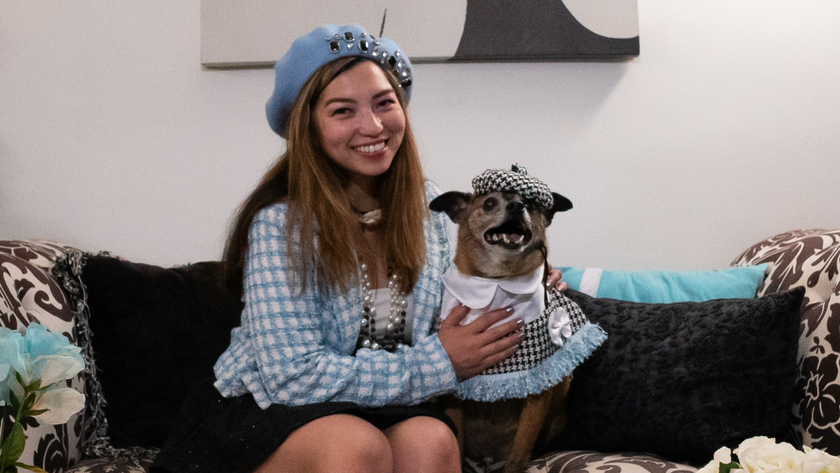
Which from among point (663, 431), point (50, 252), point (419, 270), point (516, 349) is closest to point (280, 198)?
point (419, 270)

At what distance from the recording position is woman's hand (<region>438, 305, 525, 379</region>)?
137 cm

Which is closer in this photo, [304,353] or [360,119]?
[304,353]

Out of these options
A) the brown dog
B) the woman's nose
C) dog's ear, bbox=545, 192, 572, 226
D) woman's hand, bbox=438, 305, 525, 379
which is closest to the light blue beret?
the woman's nose

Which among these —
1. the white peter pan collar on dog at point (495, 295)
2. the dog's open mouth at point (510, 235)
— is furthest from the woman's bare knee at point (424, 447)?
the dog's open mouth at point (510, 235)

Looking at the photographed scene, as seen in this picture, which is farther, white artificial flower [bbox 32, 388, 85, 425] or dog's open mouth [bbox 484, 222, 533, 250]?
dog's open mouth [bbox 484, 222, 533, 250]

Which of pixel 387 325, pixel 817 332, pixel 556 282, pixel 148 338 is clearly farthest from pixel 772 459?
pixel 148 338

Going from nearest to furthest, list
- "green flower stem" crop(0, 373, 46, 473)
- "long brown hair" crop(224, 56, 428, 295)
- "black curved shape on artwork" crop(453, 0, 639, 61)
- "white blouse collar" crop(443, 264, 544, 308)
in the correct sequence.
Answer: "green flower stem" crop(0, 373, 46, 473) < "long brown hair" crop(224, 56, 428, 295) < "white blouse collar" crop(443, 264, 544, 308) < "black curved shape on artwork" crop(453, 0, 639, 61)

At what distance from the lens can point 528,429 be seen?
1491 mm

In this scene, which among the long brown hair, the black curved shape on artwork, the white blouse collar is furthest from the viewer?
the black curved shape on artwork

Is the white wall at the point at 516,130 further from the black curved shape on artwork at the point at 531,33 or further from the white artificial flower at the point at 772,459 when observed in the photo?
the white artificial flower at the point at 772,459

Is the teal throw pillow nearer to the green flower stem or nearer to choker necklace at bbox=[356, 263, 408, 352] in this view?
choker necklace at bbox=[356, 263, 408, 352]

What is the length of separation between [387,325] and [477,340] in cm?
20

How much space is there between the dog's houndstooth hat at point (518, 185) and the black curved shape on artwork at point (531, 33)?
0.74 m

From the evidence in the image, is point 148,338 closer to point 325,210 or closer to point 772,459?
point 325,210
